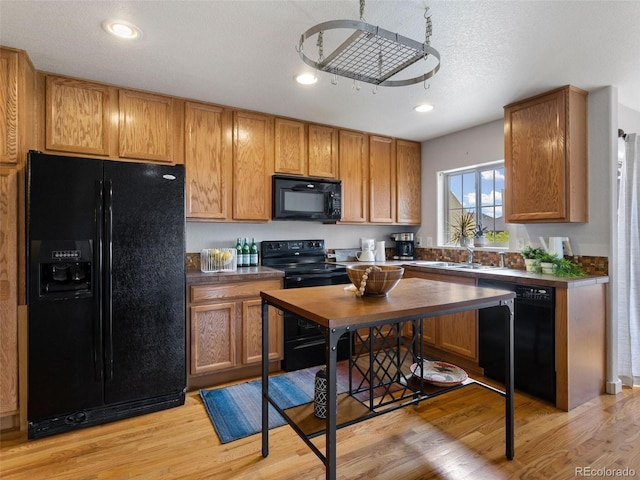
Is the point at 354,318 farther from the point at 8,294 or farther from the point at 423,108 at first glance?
the point at 423,108

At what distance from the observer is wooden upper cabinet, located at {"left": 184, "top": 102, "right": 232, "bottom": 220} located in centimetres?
293

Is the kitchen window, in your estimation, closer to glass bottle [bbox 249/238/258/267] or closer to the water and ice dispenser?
glass bottle [bbox 249/238/258/267]

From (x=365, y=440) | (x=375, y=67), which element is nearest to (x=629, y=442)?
(x=365, y=440)

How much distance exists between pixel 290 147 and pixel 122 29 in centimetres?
172

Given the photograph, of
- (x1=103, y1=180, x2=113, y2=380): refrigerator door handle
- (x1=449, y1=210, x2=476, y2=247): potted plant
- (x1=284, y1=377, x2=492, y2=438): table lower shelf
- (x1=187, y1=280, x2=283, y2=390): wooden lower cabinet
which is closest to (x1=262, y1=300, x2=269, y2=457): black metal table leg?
(x1=284, y1=377, x2=492, y2=438): table lower shelf

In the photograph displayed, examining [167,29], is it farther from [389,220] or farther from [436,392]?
[389,220]

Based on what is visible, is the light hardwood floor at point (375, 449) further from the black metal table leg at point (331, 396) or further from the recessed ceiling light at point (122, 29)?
the recessed ceiling light at point (122, 29)

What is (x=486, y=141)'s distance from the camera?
3566 mm

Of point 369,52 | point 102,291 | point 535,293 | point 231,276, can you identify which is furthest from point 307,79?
point 535,293

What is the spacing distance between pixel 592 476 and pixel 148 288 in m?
2.71

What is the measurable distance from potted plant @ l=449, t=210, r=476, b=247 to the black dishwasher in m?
0.90

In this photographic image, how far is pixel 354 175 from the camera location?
3.84 meters

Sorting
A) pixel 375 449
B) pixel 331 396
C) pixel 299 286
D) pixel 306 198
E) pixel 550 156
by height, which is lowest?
pixel 375 449

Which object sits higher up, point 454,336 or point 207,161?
point 207,161
